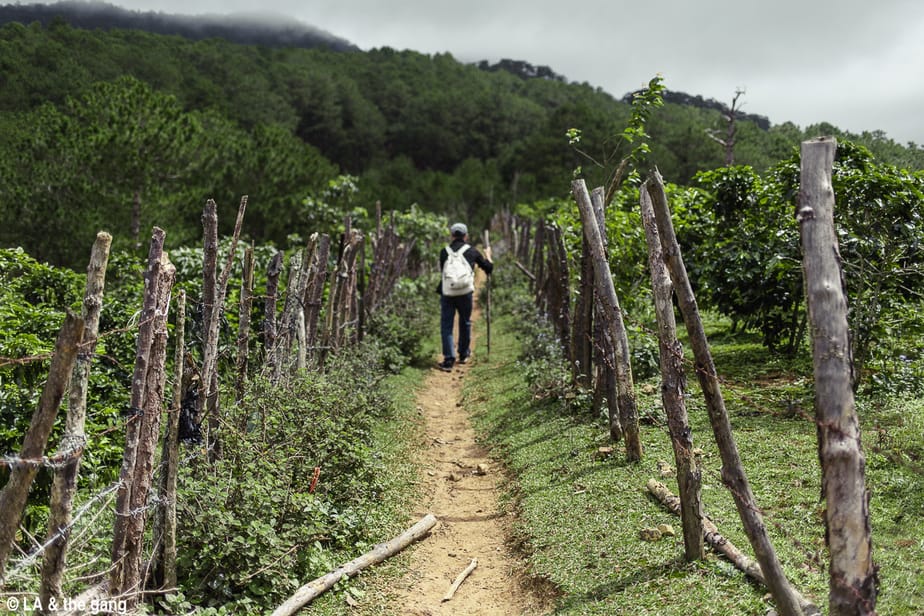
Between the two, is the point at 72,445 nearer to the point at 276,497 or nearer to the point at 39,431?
the point at 39,431

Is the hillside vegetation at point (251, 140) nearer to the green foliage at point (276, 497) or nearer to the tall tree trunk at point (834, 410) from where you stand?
the green foliage at point (276, 497)

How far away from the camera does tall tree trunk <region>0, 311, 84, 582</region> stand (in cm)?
265

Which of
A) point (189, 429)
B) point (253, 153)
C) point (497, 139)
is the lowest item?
point (189, 429)

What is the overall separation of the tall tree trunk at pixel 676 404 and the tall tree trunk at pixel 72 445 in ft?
8.81

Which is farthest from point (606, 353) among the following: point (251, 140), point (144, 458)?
point (251, 140)

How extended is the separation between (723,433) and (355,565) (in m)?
2.43

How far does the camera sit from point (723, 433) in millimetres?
3449

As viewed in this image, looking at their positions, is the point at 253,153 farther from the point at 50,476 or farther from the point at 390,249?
the point at 50,476

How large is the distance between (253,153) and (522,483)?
2047 centimetres

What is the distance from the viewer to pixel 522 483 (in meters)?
6.00

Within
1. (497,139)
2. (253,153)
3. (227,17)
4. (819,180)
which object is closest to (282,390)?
(819,180)

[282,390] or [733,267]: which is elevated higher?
[733,267]

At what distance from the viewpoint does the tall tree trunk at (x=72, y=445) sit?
9.21 ft

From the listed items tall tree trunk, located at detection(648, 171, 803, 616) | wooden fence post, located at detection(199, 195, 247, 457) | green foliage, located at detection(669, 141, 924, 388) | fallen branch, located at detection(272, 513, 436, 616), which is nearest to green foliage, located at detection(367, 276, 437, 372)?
green foliage, located at detection(669, 141, 924, 388)
